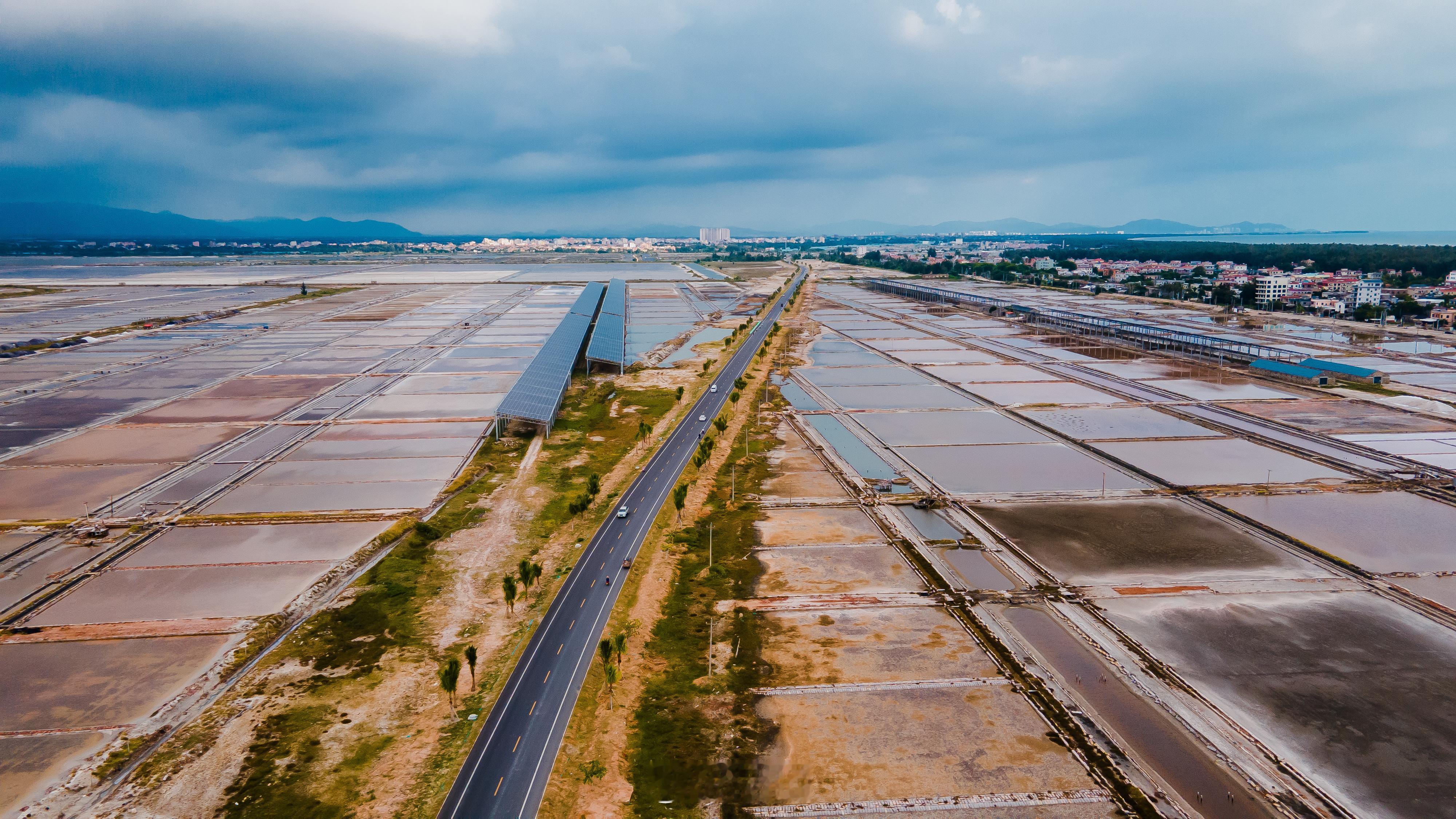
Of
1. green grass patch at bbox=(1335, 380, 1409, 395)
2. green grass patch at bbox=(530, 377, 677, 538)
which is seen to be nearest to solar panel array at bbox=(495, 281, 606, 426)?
green grass patch at bbox=(530, 377, 677, 538)

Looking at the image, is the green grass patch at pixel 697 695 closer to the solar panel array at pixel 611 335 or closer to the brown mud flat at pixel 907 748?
the brown mud flat at pixel 907 748

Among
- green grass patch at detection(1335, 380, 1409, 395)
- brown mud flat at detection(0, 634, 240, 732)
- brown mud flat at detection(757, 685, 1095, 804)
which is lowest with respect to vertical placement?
brown mud flat at detection(757, 685, 1095, 804)

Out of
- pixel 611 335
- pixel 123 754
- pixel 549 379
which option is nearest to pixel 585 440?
pixel 549 379

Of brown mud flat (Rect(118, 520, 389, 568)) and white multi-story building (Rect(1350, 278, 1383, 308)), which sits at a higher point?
white multi-story building (Rect(1350, 278, 1383, 308))

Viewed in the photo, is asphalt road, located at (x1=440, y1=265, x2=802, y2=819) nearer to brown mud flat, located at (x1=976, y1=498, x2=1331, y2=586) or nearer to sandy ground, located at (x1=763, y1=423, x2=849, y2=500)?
sandy ground, located at (x1=763, y1=423, x2=849, y2=500)

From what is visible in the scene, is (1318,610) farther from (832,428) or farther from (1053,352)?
(1053,352)

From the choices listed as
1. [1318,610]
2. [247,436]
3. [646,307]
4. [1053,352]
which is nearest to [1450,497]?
[1318,610]

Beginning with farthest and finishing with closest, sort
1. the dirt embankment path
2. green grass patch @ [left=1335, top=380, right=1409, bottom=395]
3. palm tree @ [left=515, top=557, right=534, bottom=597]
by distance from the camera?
green grass patch @ [left=1335, top=380, right=1409, bottom=395] < palm tree @ [left=515, top=557, right=534, bottom=597] < the dirt embankment path

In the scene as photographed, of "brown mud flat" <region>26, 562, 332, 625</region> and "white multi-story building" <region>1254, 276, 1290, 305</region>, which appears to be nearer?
"brown mud flat" <region>26, 562, 332, 625</region>
